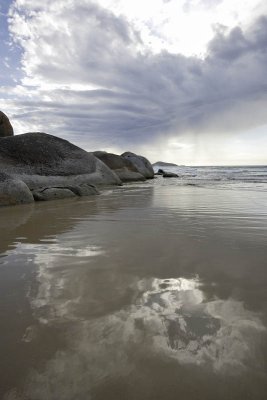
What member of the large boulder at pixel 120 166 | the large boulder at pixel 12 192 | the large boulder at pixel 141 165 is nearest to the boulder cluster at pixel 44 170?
the large boulder at pixel 12 192

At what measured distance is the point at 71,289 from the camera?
2201 mm

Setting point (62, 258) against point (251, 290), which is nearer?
point (251, 290)

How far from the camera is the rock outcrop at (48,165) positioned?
30.5ft

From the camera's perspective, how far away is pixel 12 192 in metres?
7.33

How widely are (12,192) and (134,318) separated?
20.6ft

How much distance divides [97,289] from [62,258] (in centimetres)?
83

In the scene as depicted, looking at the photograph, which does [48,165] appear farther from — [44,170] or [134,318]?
[134,318]

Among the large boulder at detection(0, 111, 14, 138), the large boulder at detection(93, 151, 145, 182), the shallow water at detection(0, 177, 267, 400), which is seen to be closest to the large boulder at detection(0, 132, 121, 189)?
the large boulder at detection(0, 111, 14, 138)

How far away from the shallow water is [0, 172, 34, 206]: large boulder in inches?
149

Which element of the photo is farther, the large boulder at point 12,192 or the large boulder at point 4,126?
the large boulder at point 4,126

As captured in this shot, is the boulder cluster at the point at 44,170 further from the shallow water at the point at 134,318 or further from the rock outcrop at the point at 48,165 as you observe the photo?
the shallow water at the point at 134,318

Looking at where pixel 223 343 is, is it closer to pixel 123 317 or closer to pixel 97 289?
pixel 123 317

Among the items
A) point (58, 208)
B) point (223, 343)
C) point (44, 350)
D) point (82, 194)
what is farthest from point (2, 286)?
point (82, 194)

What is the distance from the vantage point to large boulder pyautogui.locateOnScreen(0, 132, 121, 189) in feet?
31.7
